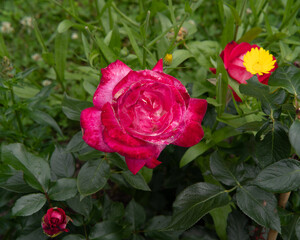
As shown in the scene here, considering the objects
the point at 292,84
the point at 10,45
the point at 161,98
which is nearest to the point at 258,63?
the point at 292,84

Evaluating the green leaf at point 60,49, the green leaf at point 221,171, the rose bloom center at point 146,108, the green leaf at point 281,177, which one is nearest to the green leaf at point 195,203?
Answer: the green leaf at point 221,171

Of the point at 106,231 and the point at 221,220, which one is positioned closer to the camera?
the point at 106,231

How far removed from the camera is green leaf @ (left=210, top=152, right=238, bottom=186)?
79 centimetres

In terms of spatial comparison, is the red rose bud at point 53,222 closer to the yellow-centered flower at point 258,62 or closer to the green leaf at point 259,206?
the green leaf at point 259,206

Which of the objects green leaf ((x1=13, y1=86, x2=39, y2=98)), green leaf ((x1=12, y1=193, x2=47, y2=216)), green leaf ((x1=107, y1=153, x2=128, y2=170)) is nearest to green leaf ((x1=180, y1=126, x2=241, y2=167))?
green leaf ((x1=107, y1=153, x2=128, y2=170))

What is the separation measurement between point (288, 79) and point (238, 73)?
0.19 metres

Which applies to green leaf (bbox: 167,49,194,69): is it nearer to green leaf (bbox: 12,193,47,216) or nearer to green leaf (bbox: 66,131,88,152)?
green leaf (bbox: 66,131,88,152)

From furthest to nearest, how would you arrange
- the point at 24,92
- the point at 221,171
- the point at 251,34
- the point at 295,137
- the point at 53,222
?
the point at 24,92 < the point at 251,34 < the point at 221,171 < the point at 53,222 < the point at 295,137

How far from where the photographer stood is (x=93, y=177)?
75 centimetres

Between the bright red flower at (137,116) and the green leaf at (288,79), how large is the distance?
202mm

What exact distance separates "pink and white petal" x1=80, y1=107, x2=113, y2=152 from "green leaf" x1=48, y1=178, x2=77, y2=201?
0.65 ft

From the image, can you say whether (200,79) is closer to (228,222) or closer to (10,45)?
(228,222)

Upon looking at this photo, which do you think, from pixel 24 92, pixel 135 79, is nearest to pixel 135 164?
pixel 135 79

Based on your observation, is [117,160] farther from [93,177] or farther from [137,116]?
[137,116]
